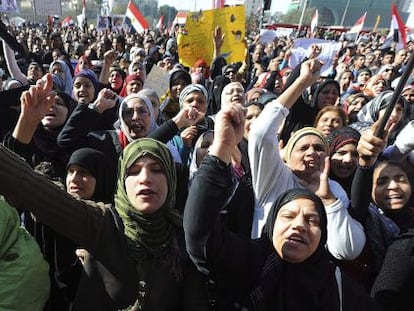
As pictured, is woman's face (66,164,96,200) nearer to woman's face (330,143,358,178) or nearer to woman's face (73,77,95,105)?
woman's face (330,143,358,178)

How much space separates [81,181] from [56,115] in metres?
1.08

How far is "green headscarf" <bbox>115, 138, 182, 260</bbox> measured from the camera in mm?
1474

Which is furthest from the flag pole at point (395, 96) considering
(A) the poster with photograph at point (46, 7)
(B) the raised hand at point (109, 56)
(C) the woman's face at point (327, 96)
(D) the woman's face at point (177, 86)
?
(A) the poster with photograph at point (46, 7)

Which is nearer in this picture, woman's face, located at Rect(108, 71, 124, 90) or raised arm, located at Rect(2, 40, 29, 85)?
raised arm, located at Rect(2, 40, 29, 85)

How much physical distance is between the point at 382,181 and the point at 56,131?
7.79 feet

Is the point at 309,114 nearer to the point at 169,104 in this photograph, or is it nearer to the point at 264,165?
the point at 169,104

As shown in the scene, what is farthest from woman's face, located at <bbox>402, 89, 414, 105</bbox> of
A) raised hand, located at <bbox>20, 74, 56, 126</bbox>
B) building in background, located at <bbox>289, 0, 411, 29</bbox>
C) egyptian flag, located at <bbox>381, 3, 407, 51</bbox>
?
building in background, located at <bbox>289, 0, 411, 29</bbox>

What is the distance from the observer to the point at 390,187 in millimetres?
1999

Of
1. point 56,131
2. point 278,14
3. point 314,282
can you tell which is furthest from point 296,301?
point 278,14

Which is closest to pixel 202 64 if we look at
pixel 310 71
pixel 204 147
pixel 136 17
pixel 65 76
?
pixel 65 76

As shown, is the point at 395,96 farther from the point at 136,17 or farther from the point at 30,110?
the point at 136,17

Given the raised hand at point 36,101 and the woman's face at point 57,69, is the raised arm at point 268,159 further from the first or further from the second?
the woman's face at point 57,69

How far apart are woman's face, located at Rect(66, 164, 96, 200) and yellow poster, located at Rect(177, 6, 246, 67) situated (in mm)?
3662

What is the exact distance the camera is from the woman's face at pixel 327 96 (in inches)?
153
